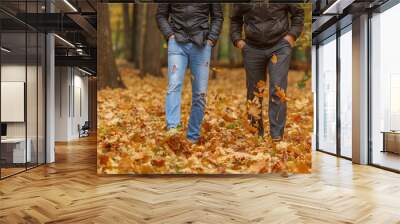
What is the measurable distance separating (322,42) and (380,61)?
305 centimetres

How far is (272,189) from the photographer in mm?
5645

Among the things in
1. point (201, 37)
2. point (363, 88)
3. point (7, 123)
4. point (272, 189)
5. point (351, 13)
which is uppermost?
point (351, 13)

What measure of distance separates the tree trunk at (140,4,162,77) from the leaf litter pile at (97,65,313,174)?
0.13 m

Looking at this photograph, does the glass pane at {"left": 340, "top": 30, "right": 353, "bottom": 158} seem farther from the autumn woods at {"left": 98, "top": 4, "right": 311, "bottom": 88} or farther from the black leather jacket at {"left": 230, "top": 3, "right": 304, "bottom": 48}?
the black leather jacket at {"left": 230, "top": 3, "right": 304, "bottom": 48}

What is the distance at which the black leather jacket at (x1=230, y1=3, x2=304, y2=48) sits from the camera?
260 inches

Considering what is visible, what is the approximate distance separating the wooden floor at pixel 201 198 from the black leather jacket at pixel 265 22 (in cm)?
222

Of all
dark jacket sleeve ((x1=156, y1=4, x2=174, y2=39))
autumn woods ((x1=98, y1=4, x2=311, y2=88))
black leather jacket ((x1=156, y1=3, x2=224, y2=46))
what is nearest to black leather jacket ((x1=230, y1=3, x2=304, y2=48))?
autumn woods ((x1=98, y1=4, x2=311, y2=88))

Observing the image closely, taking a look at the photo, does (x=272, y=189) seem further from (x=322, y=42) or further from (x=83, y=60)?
(x=83, y=60)

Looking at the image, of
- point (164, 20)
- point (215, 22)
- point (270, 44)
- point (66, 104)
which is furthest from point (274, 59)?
point (66, 104)

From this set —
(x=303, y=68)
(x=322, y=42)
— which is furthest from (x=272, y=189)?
(x=322, y=42)

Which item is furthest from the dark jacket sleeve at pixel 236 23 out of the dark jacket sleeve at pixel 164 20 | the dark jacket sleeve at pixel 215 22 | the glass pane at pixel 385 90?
the glass pane at pixel 385 90

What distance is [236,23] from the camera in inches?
261

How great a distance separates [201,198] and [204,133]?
1.74 m

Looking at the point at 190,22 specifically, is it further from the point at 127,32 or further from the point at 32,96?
the point at 32,96
